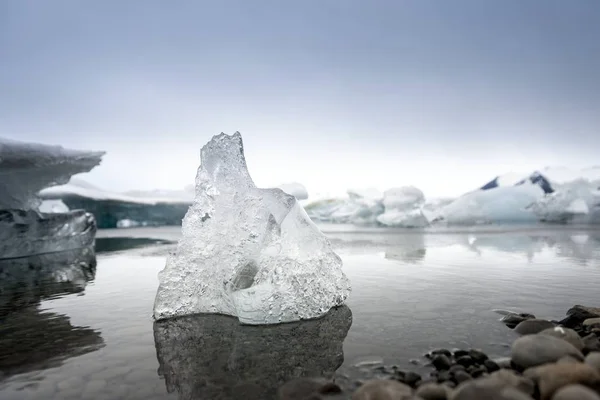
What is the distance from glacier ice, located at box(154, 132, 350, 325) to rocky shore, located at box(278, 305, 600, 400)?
1909 millimetres

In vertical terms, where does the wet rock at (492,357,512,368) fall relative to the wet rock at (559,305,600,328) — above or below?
below

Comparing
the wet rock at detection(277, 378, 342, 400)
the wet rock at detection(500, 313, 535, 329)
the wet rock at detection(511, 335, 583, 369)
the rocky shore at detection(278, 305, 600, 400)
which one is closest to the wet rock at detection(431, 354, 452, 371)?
the rocky shore at detection(278, 305, 600, 400)

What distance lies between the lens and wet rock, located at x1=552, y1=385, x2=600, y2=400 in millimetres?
2000

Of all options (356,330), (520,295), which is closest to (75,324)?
(356,330)

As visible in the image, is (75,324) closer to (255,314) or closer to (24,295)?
(255,314)

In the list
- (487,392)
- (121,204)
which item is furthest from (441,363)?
(121,204)

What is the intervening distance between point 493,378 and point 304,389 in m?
1.29

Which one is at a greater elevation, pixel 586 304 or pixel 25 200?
pixel 25 200

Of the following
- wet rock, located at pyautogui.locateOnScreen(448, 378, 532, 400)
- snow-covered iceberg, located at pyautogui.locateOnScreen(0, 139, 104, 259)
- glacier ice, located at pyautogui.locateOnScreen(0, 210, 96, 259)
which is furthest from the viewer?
glacier ice, located at pyautogui.locateOnScreen(0, 210, 96, 259)

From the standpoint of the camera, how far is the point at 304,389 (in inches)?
111

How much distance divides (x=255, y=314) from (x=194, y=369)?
142 centimetres

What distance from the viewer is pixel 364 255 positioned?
12.0 m

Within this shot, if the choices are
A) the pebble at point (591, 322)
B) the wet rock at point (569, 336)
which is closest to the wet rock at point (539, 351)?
the wet rock at point (569, 336)

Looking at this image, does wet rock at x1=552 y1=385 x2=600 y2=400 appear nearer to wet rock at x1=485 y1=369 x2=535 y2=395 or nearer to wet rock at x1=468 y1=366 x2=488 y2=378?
wet rock at x1=485 y1=369 x2=535 y2=395
